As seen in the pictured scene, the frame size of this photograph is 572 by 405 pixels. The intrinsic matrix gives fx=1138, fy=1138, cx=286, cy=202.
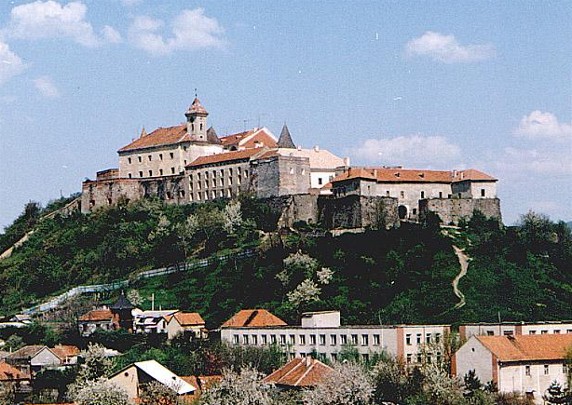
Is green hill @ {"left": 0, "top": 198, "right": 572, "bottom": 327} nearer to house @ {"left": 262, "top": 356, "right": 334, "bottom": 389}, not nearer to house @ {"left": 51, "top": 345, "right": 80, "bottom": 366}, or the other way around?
house @ {"left": 51, "top": 345, "right": 80, "bottom": 366}

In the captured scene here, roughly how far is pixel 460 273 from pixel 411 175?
Result: 62.2 feet

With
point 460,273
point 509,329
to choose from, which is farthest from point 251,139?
point 509,329

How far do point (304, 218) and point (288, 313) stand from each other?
20264mm

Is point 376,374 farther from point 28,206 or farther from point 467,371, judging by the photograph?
point 28,206

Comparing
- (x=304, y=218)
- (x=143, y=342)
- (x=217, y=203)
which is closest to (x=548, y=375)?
(x=143, y=342)

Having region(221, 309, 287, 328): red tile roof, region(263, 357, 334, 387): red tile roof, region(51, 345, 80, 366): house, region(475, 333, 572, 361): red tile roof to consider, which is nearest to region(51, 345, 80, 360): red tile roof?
A: region(51, 345, 80, 366): house

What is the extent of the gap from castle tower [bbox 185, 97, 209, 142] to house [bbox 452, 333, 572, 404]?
196ft

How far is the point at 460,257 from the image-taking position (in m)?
86.4

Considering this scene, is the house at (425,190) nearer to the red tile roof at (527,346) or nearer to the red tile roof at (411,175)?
the red tile roof at (411,175)

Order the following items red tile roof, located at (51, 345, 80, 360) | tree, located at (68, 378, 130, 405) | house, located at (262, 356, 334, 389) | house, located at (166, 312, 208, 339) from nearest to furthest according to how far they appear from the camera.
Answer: tree, located at (68, 378, 130, 405) → house, located at (262, 356, 334, 389) → red tile roof, located at (51, 345, 80, 360) → house, located at (166, 312, 208, 339)

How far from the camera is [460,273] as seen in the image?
82875 millimetres

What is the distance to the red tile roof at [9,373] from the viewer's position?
70.8 m

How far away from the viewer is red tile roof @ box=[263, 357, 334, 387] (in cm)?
5450

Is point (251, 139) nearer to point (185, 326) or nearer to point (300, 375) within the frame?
point (185, 326)
